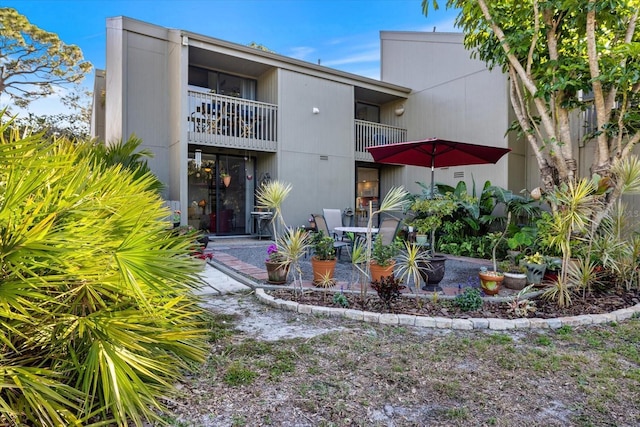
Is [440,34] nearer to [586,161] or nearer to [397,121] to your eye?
[397,121]

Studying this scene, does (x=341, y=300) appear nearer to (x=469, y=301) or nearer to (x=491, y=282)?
(x=469, y=301)

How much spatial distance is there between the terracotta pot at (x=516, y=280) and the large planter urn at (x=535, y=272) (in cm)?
7

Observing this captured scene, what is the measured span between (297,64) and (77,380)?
10024 mm

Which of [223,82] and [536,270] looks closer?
[536,270]

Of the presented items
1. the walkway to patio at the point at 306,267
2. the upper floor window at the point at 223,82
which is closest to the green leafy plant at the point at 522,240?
the walkway to patio at the point at 306,267

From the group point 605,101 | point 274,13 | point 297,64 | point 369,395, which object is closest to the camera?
point 369,395

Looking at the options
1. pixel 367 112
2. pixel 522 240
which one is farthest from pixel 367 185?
pixel 522 240

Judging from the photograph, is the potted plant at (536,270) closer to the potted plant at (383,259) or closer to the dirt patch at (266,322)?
the potted plant at (383,259)

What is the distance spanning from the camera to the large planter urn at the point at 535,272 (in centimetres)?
496

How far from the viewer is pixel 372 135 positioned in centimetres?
1231

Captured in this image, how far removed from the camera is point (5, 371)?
170cm

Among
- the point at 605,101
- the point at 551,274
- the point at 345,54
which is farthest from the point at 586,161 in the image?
the point at 345,54

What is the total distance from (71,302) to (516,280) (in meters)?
5.18

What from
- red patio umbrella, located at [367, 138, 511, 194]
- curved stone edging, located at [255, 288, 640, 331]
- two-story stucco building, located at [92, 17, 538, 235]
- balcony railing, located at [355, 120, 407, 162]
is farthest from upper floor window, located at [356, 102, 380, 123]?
curved stone edging, located at [255, 288, 640, 331]
